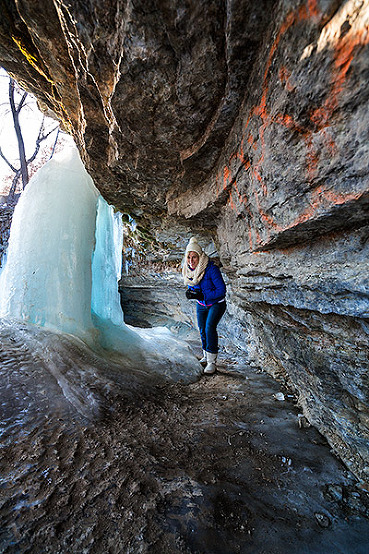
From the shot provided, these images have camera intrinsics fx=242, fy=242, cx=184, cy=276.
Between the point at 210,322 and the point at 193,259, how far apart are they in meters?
0.92

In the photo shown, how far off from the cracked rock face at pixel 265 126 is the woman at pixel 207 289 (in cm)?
73

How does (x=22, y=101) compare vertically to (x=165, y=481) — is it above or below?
above

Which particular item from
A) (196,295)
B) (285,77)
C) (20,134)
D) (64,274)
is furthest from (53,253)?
(20,134)

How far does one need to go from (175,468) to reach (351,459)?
123 centimetres

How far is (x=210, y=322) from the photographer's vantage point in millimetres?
3410

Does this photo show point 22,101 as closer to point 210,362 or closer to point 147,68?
point 147,68

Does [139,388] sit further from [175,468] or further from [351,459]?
[351,459]

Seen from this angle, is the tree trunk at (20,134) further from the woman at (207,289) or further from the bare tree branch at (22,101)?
the woman at (207,289)

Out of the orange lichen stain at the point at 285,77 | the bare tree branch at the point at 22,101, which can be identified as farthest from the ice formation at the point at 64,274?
the bare tree branch at the point at 22,101

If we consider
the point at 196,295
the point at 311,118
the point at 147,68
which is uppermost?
the point at 147,68

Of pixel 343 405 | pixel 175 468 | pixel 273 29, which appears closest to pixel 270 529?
pixel 175 468

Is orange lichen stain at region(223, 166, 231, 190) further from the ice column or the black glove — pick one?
the ice column

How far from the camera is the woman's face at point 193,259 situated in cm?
344

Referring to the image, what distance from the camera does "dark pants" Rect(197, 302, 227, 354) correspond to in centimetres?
Result: 340
